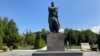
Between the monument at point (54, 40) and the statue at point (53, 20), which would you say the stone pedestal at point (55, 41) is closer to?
the monument at point (54, 40)

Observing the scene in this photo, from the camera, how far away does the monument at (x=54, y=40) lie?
16.6 meters

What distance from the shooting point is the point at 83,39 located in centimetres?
9406

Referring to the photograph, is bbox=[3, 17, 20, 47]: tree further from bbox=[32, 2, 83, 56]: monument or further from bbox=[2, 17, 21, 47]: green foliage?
bbox=[32, 2, 83, 56]: monument

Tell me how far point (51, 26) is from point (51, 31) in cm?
35

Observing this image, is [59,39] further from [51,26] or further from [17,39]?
[17,39]

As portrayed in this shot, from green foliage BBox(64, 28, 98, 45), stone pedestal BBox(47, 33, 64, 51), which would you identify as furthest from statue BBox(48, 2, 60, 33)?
green foliage BBox(64, 28, 98, 45)

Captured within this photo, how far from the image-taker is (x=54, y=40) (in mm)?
18062

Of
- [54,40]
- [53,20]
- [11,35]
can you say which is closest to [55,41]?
Result: [54,40]

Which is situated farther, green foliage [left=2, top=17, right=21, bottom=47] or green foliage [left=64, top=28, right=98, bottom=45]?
green foliage [left=64, top=28, right=98, bottom=45]

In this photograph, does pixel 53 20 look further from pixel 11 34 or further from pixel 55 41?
pixel 11 34

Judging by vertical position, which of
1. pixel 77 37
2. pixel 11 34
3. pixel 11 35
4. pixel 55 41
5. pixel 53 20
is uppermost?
pixel 11 34

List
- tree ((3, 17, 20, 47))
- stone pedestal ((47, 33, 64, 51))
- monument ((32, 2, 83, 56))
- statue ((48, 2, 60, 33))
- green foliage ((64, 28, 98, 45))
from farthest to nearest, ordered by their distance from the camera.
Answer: green foliage ((64, 28, 98, 45)), tree ((3, 17, 20, 47)), statue ((48, 2, 60, 33)), stone pedestal ((47, 33, 64, 51)), monument ((32, 2, 83, 56))

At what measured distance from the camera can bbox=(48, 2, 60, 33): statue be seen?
18.6m

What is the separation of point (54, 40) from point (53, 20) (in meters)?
1.48
